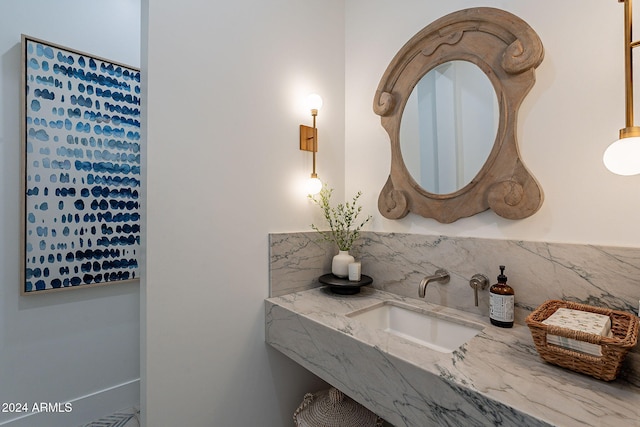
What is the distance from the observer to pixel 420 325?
1.23 meters

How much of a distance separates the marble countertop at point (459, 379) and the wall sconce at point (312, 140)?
63cm

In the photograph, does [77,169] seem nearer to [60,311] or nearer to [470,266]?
[60,311]

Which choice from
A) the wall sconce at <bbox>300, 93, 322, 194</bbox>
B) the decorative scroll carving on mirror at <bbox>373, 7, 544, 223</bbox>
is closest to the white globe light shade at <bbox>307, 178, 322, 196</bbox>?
the wall sconce at <bbox>300, 93, 322, 194</bbox>

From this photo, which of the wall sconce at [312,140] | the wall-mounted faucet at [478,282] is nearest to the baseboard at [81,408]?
the wall sconce at [312,140]

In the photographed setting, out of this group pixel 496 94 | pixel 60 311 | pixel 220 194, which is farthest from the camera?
pixel 60 311

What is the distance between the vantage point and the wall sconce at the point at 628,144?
70cm

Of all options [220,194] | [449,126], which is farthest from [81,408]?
[449,126]

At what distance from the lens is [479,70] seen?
3.75 ft

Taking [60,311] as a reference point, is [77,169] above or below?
above

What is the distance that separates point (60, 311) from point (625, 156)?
257 cm

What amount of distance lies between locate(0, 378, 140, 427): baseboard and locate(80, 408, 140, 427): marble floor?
0.08ft

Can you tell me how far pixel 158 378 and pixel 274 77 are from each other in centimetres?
141

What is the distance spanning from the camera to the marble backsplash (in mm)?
860

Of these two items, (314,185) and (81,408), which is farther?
(81,408)
